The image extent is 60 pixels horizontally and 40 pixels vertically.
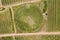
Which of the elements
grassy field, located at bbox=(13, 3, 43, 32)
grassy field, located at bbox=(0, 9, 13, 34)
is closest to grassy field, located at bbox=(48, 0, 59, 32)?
grassy field, located at bbox=(13, 3, 43, 32)

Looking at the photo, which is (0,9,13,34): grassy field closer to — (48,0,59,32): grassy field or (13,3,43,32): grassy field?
(13,3,43,32): grassy field

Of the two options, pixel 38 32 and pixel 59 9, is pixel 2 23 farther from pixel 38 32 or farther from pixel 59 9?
pixel 59 9

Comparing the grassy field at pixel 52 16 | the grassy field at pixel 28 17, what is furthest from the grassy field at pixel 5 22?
the grassy field at pixel 52 16

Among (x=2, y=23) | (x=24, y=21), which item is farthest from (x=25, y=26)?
(x=2, y=23)

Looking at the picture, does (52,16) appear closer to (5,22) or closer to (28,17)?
(28,17)

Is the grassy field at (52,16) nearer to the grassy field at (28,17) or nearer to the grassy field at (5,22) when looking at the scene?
the grassy field at (28,17)

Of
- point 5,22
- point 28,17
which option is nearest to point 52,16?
point 28,17
